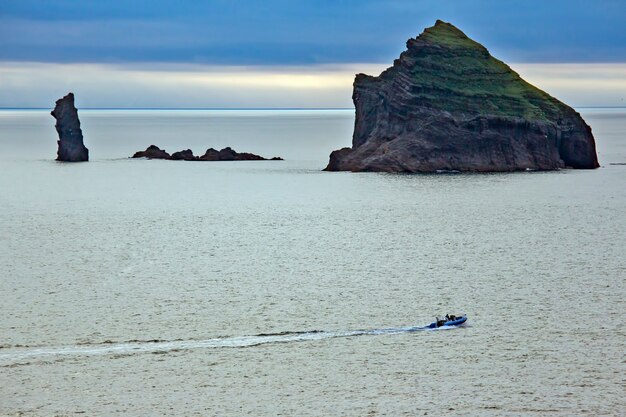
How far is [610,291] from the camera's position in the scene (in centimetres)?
4366

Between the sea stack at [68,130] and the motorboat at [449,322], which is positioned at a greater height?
the sea stack at [68,130]

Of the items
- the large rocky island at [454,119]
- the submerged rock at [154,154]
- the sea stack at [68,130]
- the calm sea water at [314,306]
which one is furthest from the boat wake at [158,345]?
the submerged rock at [154,154]

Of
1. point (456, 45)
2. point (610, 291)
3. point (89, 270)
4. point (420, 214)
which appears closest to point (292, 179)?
point (456, 45)

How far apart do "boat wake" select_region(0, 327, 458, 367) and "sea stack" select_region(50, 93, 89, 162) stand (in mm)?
87371

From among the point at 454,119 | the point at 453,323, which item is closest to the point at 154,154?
the point at 454,119

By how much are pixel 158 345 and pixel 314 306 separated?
8.33 m

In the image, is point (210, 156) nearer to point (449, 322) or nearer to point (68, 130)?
point (68, 130)

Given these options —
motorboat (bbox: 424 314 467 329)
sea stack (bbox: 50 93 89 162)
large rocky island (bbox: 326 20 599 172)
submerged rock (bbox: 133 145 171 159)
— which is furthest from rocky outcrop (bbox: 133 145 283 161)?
motorboat (bbox: 424 314 467 329)

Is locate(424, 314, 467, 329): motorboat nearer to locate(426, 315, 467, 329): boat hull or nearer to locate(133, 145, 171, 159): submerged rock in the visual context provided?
locate(426, 315, 467, 329): boat hull

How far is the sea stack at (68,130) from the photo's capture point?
12112cm

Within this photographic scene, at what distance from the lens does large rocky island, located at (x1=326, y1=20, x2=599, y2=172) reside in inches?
4144

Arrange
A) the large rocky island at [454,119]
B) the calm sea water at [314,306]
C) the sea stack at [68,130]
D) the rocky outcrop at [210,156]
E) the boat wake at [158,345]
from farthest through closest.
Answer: the rocky outcrop at [210,156]
the sea stack at [68,130]
the large rocky island at [454,119]
the boat wake at [158,345]
the calm sea water at [314,306]

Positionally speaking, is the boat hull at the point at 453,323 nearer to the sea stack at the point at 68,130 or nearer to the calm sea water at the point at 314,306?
the calm sea water at the point at 314,306

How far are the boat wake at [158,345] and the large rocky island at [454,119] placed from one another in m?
69.7
